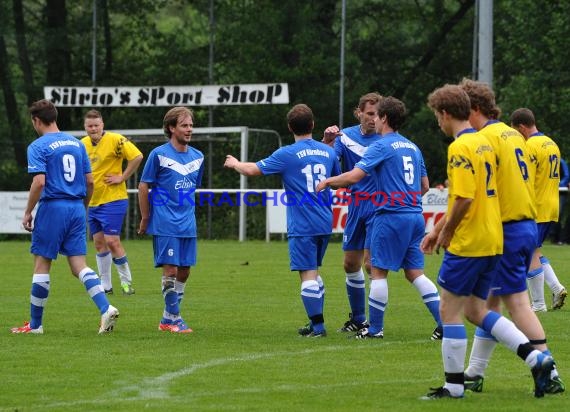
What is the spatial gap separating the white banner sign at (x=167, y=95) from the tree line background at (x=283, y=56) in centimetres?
134

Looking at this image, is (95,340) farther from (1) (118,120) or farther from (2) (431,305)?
(1) (118,120)

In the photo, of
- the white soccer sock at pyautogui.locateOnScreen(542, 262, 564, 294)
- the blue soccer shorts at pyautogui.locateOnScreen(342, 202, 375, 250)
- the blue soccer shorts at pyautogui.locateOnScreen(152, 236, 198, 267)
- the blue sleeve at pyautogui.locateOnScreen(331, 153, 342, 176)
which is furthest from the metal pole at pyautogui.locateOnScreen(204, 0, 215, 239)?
the blue sleeve at pyautogui.locateOnScreen(331, 153, 342, 176)

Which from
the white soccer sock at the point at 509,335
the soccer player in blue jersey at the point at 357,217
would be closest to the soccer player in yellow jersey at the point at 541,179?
the soccer player in blue jersey at the point at 357,217

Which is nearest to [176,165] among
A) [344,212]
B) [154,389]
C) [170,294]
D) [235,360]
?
[170,294]

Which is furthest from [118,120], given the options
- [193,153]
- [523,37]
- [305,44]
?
[193,153]

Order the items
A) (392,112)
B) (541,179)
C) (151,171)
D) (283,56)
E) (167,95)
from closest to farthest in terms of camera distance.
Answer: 1. (392,112)
2. (151,171)
3. (541,179)
4. (167,95)
5. (283,56)

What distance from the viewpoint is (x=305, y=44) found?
35469mm

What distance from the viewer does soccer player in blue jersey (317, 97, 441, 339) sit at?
1056 cm

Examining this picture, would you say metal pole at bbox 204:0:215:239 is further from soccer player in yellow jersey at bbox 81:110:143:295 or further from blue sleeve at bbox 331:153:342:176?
blue sleeve at bbox 331:153:342:176

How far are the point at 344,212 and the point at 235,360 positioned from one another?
17.9 meters

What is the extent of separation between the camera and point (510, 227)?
26.3ft

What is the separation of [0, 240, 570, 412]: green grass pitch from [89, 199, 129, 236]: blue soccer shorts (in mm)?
863

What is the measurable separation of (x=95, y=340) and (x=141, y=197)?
61.1 inches

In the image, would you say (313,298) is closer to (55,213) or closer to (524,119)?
(55,213)
